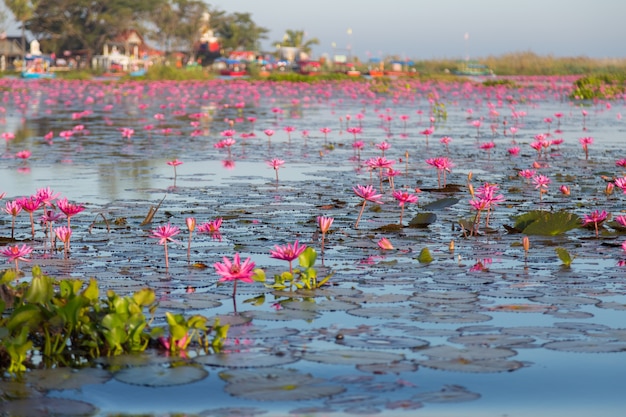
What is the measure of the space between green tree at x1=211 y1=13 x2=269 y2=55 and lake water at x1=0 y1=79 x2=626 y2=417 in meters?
76.2

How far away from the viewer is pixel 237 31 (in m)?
85.7

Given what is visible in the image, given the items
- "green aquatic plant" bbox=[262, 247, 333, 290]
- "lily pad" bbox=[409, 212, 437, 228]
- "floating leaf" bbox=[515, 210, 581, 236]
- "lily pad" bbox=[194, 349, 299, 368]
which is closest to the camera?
"lily pad" bbox=[194, 349, 299, 368]

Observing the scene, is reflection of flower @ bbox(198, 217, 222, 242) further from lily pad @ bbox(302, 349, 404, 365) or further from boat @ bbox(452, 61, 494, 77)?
boat @ bbox(452, 61, 494, 77)

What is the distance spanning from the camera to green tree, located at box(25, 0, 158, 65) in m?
69.0

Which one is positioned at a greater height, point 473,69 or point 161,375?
point 473,69

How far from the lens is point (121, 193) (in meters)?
7.41

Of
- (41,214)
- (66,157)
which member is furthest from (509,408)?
(66,157)

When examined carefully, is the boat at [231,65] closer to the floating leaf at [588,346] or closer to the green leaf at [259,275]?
the green leaf at [259,275]

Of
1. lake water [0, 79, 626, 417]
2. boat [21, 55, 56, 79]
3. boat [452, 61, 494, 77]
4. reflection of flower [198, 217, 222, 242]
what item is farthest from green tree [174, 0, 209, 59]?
reflection of flower [198, 217, 222, 242]

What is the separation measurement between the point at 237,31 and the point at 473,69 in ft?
107

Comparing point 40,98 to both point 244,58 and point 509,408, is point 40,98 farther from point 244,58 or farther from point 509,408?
point 244,58

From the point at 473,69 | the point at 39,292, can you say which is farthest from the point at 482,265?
the point at 473,69

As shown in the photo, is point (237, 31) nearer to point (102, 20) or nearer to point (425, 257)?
point (102, 20)

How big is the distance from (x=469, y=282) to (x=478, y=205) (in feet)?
3.21
